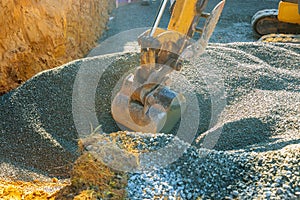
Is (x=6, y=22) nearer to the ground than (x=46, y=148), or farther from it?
farther from it

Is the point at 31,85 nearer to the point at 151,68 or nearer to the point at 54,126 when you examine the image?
the point at 54,126

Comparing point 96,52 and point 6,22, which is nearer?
point 6,22

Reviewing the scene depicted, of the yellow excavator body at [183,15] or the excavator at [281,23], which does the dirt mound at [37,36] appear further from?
the excavator at [281,23]

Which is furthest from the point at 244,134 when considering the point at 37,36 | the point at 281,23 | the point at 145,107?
the point at 281,23

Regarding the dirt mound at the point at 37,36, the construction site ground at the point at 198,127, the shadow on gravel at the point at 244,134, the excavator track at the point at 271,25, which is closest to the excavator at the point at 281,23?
the excavator track at the point at 271,25

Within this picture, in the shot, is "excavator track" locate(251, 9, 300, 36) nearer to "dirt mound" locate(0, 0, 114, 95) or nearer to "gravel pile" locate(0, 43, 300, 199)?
"gravel pile" locate(0, 43, 300, 199)

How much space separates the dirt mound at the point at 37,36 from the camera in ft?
14.2

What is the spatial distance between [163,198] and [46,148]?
1.45 metres

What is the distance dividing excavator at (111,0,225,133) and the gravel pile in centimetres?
40

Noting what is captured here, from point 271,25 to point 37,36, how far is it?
13.8ft

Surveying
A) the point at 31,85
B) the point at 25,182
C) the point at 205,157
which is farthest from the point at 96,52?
the point at 205,157

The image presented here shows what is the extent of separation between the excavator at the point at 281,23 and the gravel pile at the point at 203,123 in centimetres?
120

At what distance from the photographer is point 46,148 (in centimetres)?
337

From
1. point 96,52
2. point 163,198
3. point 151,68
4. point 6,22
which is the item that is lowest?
point 96,52
